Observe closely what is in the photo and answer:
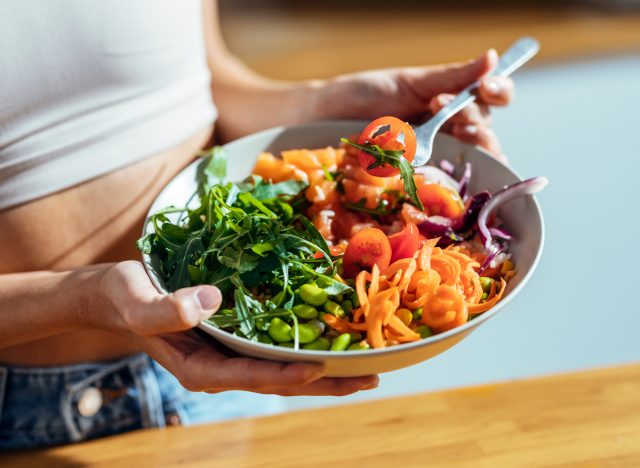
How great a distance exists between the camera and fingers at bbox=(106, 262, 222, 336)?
86cm

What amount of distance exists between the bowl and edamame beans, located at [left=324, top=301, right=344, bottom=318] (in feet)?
0.25

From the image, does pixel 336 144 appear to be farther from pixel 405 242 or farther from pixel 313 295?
pixel 313 295

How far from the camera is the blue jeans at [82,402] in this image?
129 centimetres

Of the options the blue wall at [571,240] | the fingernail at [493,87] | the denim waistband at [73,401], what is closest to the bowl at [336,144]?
the fingernail at [493,87]

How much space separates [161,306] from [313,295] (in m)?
0.21

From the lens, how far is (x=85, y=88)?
121 centimetres

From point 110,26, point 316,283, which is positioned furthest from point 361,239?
point 110,26

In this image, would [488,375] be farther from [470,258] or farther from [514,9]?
[514,9]

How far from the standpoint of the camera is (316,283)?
1.01 meters

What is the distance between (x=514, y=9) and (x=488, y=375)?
3.13 meters

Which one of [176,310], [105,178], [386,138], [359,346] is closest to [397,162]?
[386,138]

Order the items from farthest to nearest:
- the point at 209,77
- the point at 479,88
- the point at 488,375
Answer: the point at 488,375 → the point at 209,77 → the point at 479,88

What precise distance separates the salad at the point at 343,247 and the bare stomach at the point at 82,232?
11 centimetres

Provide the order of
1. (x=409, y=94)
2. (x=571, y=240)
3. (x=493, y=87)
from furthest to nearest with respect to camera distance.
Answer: (x=571, y=240) → (x=409, y=94) → (x=493, y=87)
